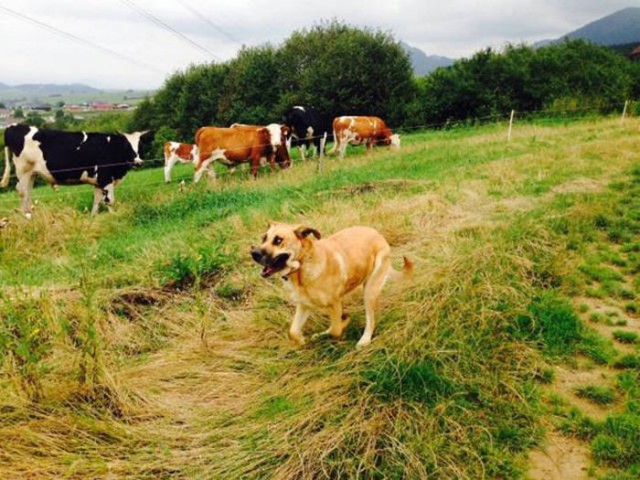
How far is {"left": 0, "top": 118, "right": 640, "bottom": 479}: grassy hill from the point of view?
3115 mm

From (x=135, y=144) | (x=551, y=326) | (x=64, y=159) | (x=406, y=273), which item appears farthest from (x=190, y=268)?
(x=135, y=144)

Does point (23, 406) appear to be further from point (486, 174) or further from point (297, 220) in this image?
point (486, 174)

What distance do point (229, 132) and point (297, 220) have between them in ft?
25.6

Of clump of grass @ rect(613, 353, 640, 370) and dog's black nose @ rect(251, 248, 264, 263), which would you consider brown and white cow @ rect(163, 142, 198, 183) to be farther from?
clump of grass @ rect(613, 353, 640, 370)

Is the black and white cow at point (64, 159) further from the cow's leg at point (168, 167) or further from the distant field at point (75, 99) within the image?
the distant field at point (75, 99)

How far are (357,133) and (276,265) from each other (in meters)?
15.7

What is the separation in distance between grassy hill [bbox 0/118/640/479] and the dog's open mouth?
881mm

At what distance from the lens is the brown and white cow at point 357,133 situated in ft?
61.4

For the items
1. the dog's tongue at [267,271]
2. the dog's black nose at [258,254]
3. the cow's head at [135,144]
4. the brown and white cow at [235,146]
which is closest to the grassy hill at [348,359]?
the dog's tongue at [267,271]

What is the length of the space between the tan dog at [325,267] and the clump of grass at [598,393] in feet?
5.51

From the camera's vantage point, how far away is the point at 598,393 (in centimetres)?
366

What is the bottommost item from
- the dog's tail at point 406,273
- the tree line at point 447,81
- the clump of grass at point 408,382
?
the clump of grass at point 408,382

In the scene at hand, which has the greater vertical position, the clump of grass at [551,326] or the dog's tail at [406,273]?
the dog's tail at [406,273]

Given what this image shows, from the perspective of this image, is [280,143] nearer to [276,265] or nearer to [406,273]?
[406,273]
